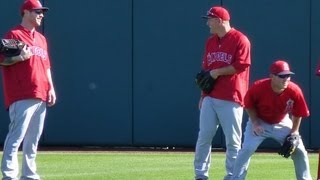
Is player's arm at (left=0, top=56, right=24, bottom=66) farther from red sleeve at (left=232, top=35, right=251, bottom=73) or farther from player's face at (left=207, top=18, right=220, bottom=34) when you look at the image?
red sleeve at (left=232, top=35, right=251, bottom=73)

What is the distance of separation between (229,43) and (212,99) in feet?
2.17

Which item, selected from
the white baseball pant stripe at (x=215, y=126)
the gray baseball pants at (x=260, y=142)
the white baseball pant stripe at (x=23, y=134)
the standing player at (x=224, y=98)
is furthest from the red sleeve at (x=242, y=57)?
the white baseball pant stripe at (x=23, y=134)

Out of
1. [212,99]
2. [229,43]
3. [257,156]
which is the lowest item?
[257,156]

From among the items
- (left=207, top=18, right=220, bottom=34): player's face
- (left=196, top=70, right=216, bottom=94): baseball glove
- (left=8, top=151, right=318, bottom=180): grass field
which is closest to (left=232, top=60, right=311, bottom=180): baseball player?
(left=196, top=70, right=216, bottom=94): baseball glove

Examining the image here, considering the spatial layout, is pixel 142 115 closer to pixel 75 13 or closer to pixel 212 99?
pixel 75 13

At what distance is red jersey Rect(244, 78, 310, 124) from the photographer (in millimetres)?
9891

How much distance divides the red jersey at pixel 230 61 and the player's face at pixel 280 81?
54 centimetres

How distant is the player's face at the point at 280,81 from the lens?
9.77 metres

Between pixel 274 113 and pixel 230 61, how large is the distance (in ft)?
2.67

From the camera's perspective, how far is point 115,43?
17.9 meters

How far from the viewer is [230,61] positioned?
10.4 meters

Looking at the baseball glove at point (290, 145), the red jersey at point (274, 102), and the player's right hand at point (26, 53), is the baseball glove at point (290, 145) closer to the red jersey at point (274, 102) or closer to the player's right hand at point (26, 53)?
the red jersey at point (274, 102)

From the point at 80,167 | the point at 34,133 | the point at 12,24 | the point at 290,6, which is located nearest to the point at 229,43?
the point at 34,133

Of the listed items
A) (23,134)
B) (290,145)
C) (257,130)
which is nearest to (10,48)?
(23,134)
